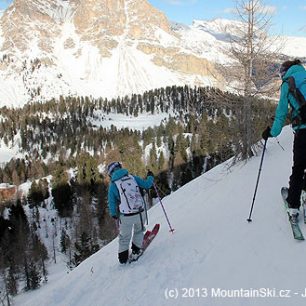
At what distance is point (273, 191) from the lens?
30.2ft

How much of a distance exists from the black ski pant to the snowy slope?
73 cm

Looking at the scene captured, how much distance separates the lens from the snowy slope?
5719 mm

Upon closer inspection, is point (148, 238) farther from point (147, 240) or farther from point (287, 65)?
point (287, 65)

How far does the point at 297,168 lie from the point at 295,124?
2.52ft

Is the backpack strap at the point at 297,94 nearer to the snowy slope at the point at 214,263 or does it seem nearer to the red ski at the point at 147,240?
the snowy slope at the point at 214,263

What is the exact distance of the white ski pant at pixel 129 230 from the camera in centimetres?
836

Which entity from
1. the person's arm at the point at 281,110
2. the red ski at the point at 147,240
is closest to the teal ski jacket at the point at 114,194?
the red ski at the point at 147,240

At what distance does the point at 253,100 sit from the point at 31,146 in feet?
537

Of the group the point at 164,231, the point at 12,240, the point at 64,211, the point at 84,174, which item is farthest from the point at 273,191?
the point at 84,174

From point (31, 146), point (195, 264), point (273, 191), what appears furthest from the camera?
point (31, 146)

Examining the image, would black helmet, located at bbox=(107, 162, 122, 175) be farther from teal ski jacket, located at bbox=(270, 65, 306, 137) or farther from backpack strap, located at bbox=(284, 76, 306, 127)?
backpack strap, located at bbox=(284, 76, 306, 127)

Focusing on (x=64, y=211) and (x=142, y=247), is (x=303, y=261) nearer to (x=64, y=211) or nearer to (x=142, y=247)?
(x=142, y=247)

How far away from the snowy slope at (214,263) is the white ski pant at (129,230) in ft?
1.47

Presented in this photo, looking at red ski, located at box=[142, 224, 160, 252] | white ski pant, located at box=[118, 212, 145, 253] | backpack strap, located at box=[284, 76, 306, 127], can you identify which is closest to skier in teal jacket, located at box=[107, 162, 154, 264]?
white ski pant, located at box=[118, 212, 145, 253]
